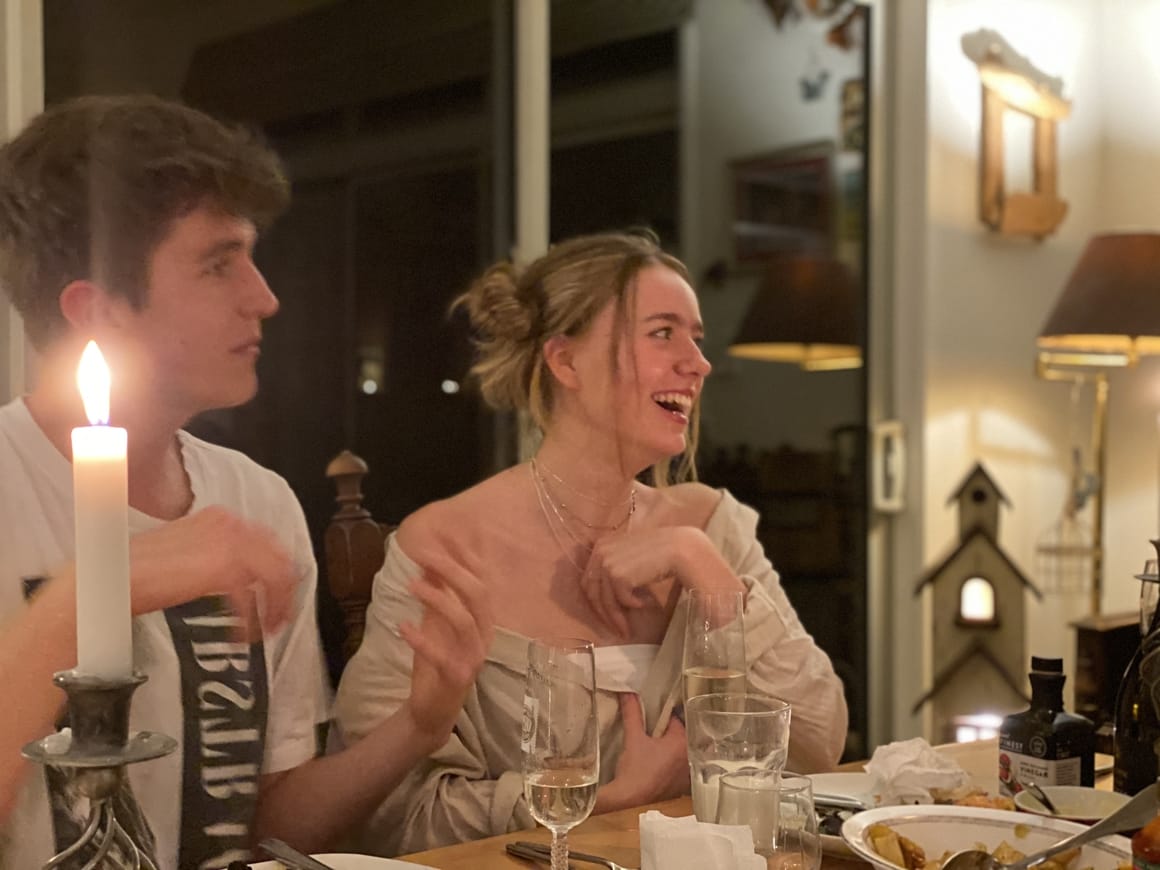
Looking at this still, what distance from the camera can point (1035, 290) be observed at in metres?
2.87

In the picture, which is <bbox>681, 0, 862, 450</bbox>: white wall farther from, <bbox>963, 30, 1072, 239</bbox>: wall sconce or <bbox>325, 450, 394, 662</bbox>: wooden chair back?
<bbox>325, 450, 394, 662</bbox>: wooden chair back

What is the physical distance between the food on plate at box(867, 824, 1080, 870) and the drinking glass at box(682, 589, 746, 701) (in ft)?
1.27

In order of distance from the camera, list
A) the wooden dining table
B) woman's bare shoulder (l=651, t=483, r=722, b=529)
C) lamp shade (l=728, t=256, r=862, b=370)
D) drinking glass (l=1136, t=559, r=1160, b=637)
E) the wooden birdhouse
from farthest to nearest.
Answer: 1. the wooden birdhouse
2. lamp shade (l=728, t=256, r=862, b=370)
3. woman's bare shoulder (l=651, t=483, r=722, b=529)
4. drinking glass (l=1136, t=559, r=1160, b=637)
5. the wooden dining table

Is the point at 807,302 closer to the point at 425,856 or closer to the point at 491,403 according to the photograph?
the point at 491,403

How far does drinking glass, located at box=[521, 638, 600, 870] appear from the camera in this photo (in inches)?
44.4

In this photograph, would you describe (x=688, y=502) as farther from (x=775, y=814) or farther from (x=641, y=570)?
(x=775, y=814)

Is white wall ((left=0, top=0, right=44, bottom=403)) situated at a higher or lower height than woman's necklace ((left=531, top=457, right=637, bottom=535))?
higher

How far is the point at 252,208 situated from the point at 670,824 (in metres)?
0.85

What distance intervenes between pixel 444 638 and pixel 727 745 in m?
0.50

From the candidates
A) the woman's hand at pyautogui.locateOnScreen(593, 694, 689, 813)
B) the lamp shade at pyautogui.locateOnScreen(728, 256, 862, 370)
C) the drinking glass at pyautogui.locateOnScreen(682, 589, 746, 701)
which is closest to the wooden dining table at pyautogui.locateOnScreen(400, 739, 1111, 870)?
the woman's hand at pyautogui.locateOnScreen(593, 694, 689, 813)

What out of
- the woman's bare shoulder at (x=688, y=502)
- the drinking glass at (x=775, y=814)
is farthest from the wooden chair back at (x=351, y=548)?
the drinking glass at (x=775, y=814)

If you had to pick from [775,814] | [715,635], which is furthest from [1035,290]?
[775,814]

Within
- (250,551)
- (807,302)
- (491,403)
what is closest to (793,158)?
(807,302)

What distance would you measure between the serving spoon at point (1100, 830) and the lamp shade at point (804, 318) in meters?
1.26
